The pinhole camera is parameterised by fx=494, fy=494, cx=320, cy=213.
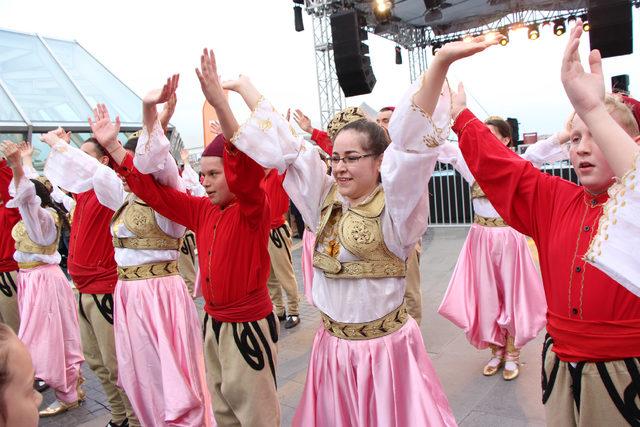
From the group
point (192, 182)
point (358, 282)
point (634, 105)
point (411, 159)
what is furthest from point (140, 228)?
point (192, 182)

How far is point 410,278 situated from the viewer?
4.12 metres

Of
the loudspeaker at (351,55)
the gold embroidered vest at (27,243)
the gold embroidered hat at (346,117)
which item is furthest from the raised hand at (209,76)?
the loudspeaker at (351,55)

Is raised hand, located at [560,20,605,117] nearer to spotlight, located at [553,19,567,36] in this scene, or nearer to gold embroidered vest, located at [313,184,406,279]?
gold embroidered vest, located at [313,184,406,279]

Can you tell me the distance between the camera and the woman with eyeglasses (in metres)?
1.92

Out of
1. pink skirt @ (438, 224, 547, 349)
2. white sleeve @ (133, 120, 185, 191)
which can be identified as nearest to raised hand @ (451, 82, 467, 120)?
white sleeve @ (133, 120, 185, 191)

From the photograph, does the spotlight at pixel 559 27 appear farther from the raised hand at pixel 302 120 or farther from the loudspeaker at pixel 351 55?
the raised hand at pixel 302 120

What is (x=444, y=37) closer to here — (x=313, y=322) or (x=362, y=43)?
(x=362, y=43)

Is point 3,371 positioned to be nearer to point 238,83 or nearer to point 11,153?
point 238,83

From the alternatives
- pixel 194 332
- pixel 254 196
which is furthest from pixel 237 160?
pixel 194 332

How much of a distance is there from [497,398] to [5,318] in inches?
164

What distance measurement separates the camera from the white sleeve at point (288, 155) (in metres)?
1.93

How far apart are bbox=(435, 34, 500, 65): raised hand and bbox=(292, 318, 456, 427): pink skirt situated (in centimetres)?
110

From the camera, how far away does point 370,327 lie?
1994 mm

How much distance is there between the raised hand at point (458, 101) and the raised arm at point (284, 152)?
0.58 metres
